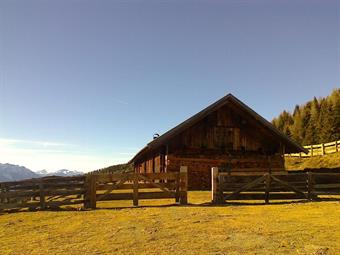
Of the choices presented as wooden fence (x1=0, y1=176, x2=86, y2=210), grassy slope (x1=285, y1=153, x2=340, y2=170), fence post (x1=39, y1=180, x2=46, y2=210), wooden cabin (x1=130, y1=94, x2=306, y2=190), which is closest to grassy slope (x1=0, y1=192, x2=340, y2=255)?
fence post (x1=39, y1=180, x2=46, y2=210)

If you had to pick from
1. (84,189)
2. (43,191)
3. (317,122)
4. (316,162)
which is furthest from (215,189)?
(317,122)

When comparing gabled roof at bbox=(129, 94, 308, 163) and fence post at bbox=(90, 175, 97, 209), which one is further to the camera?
gabled roof at bbox=(129, 94, 308, 163)

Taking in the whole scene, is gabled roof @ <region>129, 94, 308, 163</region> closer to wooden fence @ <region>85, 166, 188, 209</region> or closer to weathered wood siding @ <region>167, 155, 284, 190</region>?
weathered wood siding @ <region>167, 155, 284, 190</region>

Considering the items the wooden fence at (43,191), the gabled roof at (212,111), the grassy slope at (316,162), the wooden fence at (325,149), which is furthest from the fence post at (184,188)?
the wooden fence at (325,149)

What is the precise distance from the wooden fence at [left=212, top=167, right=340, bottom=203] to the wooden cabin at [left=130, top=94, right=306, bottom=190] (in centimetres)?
807

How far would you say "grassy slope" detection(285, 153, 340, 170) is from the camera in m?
41.7

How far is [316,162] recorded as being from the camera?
147 ft

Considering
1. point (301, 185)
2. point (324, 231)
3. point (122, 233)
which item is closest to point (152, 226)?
point (122, 233)

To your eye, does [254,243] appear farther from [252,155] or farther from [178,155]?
[252,155]

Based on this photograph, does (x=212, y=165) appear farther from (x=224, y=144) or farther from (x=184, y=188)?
(x=184, y=188)

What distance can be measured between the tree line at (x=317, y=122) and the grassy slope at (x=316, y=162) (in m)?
9.61

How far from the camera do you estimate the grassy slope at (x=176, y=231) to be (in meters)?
7.98

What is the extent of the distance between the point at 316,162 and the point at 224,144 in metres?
22.8

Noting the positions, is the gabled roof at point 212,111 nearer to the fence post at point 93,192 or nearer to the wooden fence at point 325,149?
the fence post at point 93,192
